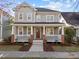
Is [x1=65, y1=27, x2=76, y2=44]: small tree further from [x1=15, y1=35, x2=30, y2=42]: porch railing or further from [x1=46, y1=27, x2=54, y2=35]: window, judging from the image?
[x1=15, y1=35, x2=30, y2=42]: porch railing

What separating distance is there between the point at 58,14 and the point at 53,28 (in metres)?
2.75

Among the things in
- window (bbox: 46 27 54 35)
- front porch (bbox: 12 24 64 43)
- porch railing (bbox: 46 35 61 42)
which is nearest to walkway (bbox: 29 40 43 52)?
front porch (bbox: 12 24 64 43)

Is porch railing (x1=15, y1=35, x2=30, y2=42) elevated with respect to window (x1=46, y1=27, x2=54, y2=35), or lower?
lower

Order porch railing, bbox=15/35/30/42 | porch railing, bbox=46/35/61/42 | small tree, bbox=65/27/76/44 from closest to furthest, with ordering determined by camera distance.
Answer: porch railing, bbox=46/35/61/42 < porch railing, bbox=15/35/30/42 < small tree, bbox=65/27/76/44

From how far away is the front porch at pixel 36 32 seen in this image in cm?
3575

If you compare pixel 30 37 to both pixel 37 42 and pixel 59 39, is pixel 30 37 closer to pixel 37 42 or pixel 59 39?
pixel 37 42

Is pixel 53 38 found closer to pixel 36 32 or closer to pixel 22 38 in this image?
pixel 36 32

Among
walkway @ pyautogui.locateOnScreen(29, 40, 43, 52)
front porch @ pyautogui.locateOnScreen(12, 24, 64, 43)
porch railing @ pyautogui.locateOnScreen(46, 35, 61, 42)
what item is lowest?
walkway @ pyautogui.locateOnScreen(29, 40, 43, 52)

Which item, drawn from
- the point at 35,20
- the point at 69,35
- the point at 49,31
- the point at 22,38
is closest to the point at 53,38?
the point at 69,35

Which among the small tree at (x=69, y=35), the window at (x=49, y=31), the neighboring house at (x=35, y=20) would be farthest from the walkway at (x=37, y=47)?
the small tree at (x=69, y=35)

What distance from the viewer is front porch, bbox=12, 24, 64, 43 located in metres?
35.8

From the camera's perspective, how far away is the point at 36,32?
38.7 m

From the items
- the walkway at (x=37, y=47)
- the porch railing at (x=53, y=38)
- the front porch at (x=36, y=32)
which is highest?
the front porch at (x=36, y=32)

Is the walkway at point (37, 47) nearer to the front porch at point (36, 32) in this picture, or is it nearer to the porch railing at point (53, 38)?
the front porch at point (36, 32)
